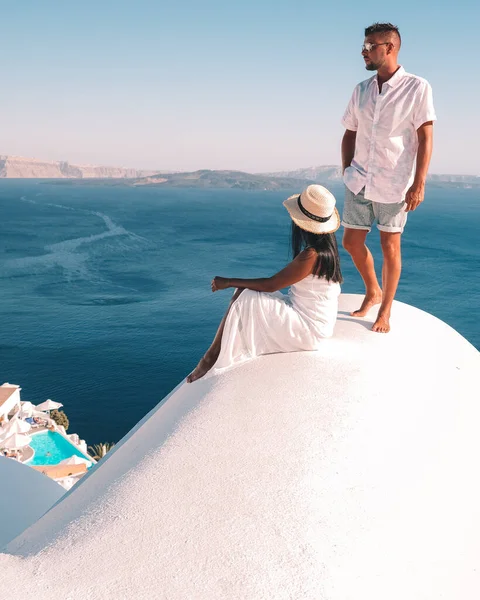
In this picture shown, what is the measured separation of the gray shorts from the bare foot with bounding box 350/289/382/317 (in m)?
0.77

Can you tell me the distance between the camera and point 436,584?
284cm

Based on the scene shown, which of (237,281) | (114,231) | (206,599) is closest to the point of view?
(206,599)

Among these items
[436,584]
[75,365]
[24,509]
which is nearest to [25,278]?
[75,365]

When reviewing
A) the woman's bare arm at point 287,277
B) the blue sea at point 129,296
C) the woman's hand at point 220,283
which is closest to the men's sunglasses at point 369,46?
the woman's bare arm at point 287,277

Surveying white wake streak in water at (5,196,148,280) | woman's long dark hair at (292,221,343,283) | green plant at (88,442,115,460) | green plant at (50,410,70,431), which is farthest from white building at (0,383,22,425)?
Result: white wake streak in water at (5,196,148,280)

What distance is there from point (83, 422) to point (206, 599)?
31.1 meters

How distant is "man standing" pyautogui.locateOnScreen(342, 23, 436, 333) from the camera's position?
4500 mm

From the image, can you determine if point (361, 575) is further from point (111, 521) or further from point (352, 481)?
point (111, 521)

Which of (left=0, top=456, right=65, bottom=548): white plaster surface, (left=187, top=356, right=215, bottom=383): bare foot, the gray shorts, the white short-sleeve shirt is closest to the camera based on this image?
(left=187, top=356, right=215, bottom=383): bare foot

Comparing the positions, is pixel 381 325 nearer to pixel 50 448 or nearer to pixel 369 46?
pixel 369 46

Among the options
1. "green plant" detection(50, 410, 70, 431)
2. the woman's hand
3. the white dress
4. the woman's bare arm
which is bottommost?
"green plant" detection(50, 410, 70, 431)

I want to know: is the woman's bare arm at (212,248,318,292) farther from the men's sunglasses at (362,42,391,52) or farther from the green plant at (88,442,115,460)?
the green plant at (88,442,115,460)

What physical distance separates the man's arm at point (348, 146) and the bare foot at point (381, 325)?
4.78 feet

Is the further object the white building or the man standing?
the white building
